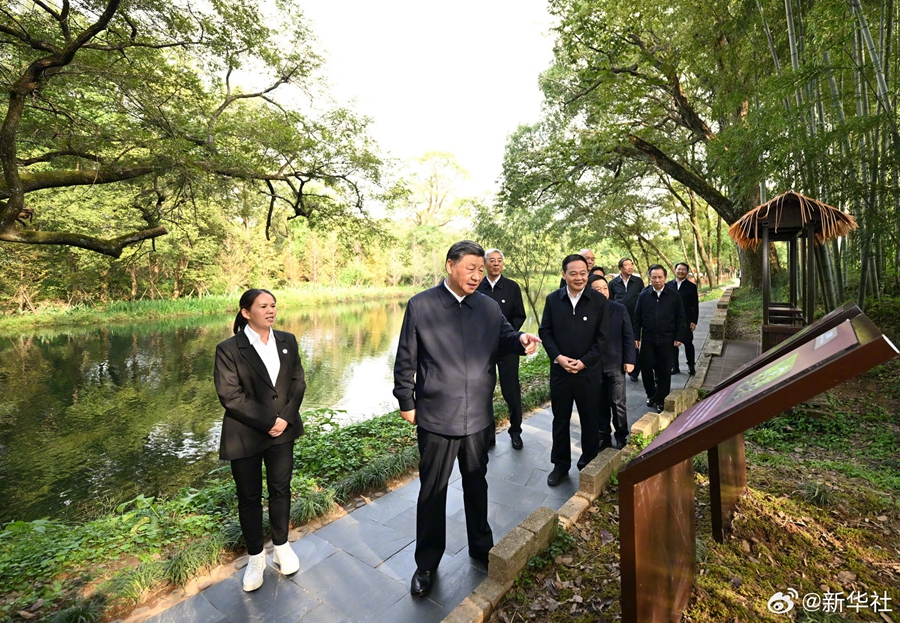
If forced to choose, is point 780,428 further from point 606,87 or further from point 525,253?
point 525,253

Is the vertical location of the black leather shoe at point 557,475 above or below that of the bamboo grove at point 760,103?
below

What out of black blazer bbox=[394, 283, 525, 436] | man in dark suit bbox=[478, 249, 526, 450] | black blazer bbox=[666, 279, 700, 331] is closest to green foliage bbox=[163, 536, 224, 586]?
black blazer bbox=[394, 283, 525, 436]

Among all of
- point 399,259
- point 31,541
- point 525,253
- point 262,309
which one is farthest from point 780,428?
point 399,259

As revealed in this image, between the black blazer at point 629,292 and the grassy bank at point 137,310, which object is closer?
the black blazer at point 629,292

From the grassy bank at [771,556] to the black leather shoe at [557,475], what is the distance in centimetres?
46

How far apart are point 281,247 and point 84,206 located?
1845 cm

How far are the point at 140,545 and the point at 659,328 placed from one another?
543 cm

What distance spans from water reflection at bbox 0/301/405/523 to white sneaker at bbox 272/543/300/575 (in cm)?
392

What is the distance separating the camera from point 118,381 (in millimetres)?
10648

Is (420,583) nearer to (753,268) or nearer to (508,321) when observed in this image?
(508,321)

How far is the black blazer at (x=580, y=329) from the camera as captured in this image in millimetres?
3561

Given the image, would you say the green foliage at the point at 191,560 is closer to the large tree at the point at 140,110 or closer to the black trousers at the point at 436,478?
the black trousers at the point at 436,478

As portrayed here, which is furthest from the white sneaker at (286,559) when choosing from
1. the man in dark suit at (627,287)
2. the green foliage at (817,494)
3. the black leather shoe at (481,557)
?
the man in dark suit at (627,287)

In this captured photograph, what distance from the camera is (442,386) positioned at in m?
2.30
